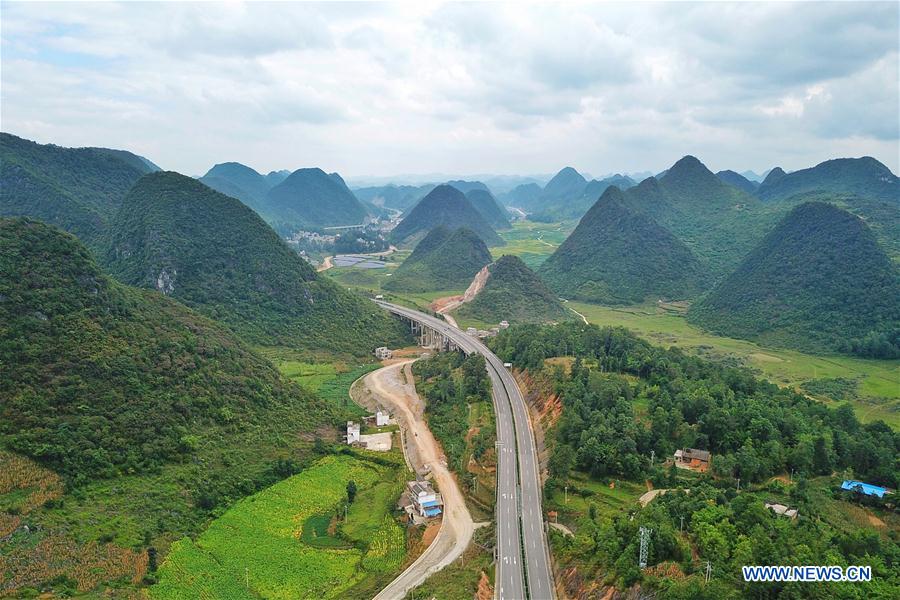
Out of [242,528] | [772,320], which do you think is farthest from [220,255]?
[772,320]

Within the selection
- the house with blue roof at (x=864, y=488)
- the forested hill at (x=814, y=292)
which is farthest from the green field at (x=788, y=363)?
the house with blue roof at (x=864, y=488)

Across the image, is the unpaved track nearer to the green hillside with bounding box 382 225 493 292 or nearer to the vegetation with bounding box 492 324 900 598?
the vegetation with bounding box 492 324 900 598

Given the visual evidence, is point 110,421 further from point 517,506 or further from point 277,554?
point 517,506

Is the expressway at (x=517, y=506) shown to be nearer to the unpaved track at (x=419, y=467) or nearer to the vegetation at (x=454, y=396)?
the vegetation at (x=454, y=396)

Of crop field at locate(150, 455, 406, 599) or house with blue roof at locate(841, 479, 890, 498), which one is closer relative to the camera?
crop field at locate(150, 455, 406, 599)

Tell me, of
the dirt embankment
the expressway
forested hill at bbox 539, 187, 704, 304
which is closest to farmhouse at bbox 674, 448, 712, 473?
the expressway

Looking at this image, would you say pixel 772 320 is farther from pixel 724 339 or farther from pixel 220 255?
pixel 220 255
